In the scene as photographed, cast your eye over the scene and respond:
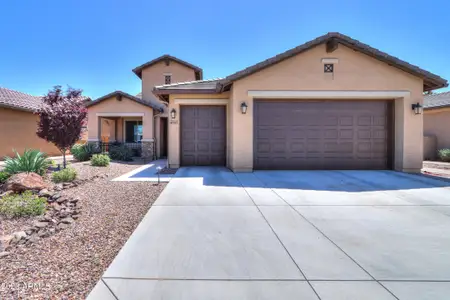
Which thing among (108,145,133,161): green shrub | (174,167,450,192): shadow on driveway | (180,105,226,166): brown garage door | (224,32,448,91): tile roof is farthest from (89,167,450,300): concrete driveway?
(108,145,133,161): green shrub

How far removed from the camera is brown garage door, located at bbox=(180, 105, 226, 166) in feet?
35.5

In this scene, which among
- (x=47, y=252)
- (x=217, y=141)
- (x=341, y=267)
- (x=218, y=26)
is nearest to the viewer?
(x=341, y=267)

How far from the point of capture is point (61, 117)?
9516 millimetres

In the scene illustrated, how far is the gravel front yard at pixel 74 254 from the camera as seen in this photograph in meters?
2.50

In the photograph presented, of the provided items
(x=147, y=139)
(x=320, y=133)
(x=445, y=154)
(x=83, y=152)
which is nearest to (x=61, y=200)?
(x=320, y=133)

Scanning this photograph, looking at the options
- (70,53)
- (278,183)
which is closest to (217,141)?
(278,183)

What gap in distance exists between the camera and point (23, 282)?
2.60 metres

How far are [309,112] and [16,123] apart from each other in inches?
692

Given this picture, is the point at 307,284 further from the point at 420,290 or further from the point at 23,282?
the point at 23,282

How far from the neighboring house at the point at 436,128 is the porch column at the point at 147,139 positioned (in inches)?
710

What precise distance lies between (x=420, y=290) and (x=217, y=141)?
8.97 metres

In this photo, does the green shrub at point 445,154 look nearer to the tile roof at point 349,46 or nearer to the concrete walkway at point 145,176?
the tile roof at point 349,46

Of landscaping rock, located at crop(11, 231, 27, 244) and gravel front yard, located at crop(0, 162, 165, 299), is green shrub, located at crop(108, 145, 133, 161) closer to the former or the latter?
gravel front yard, located at crop(0, 162, 165, 299)

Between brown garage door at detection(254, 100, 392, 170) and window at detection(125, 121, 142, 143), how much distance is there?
12288 millimetres
